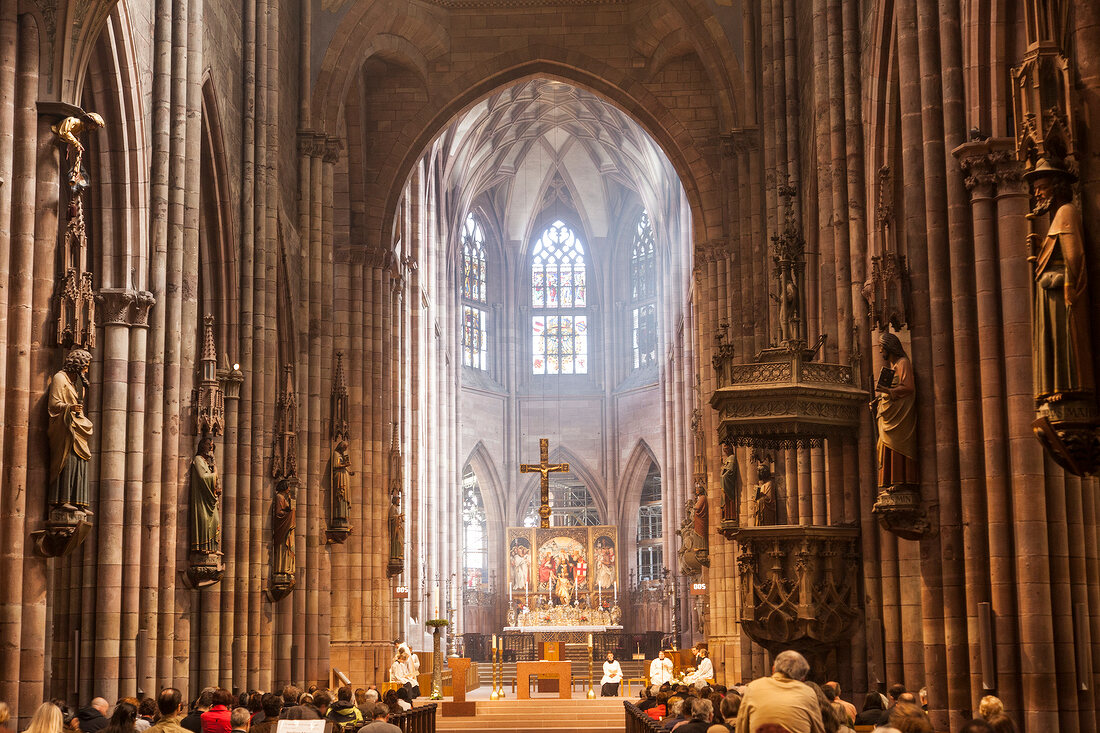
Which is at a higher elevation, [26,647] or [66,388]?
[66,388]

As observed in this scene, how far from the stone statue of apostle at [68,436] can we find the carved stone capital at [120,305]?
131 inches

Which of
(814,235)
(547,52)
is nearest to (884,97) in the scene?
(814,235)

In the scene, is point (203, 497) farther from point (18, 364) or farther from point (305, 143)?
point (305, 143)

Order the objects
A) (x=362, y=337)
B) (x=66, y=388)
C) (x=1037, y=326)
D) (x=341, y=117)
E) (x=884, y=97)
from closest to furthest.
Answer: (x=1037, y=326) → (x=66, y=388) → (x=884, y=97) → (x=341, y=117) → (x=362, y=337)

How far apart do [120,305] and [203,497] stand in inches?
118

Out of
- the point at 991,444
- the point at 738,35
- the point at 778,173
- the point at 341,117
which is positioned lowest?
the point at 991,444

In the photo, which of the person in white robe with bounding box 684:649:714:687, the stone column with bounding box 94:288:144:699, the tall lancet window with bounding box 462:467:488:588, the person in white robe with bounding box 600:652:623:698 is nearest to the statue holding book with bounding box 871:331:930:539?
the stone column with bounding box 94:288:144:699

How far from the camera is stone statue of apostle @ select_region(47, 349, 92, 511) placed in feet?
41.4

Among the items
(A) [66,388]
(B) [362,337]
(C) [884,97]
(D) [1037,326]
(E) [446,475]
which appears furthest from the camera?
(E) [446,475]

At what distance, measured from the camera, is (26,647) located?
40.3 feet

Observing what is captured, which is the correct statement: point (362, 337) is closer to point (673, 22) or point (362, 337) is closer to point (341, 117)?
point (341, 117)

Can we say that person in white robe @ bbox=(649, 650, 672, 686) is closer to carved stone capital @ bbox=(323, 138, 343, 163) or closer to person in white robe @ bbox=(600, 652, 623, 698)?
person in white robe @ bbox=(600, 652, 623, 698)

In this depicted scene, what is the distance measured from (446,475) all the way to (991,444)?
107 ft

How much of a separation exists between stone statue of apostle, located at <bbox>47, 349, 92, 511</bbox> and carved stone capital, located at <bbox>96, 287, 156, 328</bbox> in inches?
131
